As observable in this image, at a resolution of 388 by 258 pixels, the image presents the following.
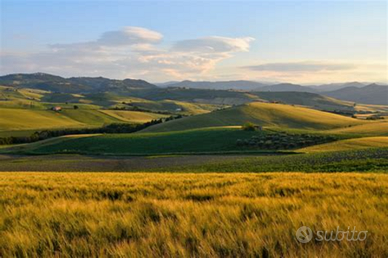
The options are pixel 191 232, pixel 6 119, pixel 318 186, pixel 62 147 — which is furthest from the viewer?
pixel 6 119

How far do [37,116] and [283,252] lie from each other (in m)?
180

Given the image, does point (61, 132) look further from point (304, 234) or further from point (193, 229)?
point (304, 234)

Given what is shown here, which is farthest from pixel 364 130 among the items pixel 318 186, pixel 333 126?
pixel 318 186

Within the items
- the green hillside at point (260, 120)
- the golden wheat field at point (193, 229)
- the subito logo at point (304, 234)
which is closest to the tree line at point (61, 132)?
the green hillside at point (260, 120)

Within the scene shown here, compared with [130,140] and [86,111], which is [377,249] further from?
[86,111]

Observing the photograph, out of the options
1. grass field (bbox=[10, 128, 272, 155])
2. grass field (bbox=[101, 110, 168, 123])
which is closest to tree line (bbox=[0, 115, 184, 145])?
grass field (bbox=[10, 128, 272, 155])

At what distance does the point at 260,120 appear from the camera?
125m

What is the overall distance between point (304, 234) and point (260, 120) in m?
122

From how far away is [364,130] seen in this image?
91625mm

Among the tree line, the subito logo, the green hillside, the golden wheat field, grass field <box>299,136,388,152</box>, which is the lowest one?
the tree line

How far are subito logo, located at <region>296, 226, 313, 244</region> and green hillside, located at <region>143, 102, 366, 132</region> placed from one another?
10557 centimetres

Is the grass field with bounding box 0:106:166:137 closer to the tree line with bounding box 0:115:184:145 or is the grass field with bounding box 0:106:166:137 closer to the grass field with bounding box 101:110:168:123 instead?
the grass field with bounding box 101:110:168:123

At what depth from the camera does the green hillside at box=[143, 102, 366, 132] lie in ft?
378

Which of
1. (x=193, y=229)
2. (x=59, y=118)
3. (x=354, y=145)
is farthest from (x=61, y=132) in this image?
(x=193, y=229)
